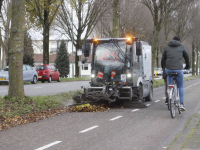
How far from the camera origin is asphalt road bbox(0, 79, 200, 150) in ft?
20.4

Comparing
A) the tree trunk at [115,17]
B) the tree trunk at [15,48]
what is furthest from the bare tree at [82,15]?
the tree trunk at [15,48]

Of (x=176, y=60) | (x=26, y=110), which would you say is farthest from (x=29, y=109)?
(x=176, y=60)

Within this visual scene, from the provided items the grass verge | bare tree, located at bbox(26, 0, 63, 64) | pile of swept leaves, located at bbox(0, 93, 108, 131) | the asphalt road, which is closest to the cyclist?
the asphalt road

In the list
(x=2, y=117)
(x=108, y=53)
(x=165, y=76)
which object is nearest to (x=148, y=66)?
(x=108, y=53)

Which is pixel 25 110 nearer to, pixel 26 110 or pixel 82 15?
pixel 26 110

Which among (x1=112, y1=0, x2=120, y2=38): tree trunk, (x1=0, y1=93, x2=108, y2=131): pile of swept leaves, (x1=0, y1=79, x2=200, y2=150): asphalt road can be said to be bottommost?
(x1=0, y1=79, x2=200, y2=150): asphalt road

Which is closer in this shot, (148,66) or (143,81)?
(143,81)

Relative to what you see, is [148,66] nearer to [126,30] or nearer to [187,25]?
[126,30]

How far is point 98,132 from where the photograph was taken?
294 inches

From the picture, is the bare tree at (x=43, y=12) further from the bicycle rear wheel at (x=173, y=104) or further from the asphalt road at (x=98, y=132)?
the bicycle rear wheel at (x=173, y=104)

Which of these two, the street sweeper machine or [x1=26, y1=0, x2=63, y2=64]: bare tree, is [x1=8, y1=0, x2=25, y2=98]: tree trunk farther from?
[x1=26, y1=0, x2=63, y2=64]: bare tree

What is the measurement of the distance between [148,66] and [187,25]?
30.8m

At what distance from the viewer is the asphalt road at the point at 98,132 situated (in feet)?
20.4

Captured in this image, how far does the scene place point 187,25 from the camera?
4375 centimetres
